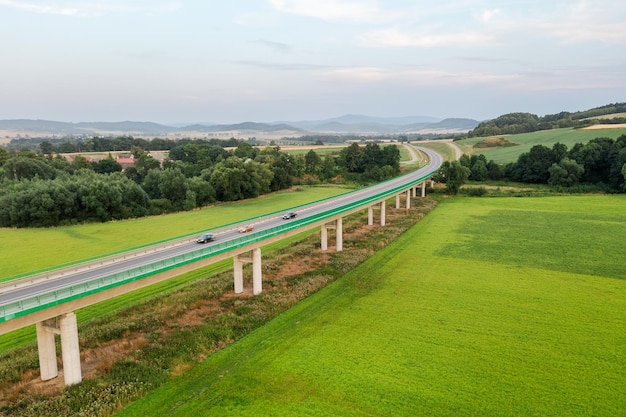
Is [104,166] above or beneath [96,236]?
above

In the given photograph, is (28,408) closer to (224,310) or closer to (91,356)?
(91,356)

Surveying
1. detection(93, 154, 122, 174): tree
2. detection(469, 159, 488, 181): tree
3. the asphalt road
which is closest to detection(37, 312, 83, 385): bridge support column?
the asphalt road

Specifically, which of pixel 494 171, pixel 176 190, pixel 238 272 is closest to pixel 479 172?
pixel 494 171

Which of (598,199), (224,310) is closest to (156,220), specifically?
(224,310)

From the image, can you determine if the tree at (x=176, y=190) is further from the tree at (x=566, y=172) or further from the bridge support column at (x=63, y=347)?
the tree at (x=566, y=172)

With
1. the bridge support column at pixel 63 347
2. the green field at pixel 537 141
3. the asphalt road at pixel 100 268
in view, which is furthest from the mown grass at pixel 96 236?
the green field at pixel 537 141

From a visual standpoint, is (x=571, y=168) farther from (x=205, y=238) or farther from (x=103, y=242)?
(x=103, y=242)

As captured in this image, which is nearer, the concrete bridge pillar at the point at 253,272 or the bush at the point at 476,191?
the concrete bridge pillar at the point at 253,272
